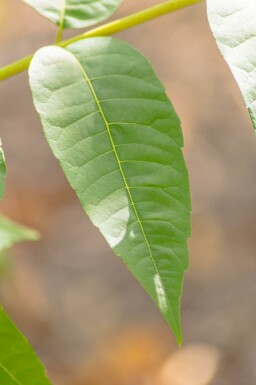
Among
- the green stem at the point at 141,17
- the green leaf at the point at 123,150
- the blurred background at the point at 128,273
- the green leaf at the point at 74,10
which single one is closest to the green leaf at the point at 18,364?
the green leaf at the point at 123,150

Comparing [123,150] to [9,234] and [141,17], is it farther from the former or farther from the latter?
[9,234]

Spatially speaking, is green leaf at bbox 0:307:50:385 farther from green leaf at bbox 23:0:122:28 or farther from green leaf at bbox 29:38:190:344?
green leaf at bbox 23:0:122:28

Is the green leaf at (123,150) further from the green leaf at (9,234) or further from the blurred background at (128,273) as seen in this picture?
the blurred background at (128,273)

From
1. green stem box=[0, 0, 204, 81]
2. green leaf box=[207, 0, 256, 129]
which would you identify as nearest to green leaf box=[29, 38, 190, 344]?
green stem box=[0, 0, 204, 81]

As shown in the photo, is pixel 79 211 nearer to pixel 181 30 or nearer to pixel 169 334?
pixel 169 334

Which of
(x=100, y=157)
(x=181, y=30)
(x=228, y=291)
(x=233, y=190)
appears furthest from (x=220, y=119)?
(x=100, y=157)

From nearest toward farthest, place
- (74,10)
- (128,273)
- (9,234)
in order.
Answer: (74,10), (9,234), (128,273)

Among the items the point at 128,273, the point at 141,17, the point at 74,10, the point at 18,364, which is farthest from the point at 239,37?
the point at 128,273
